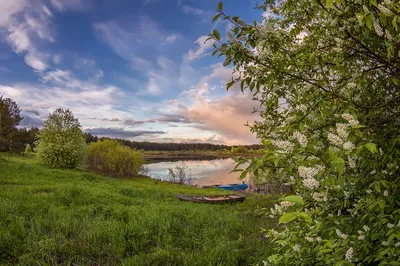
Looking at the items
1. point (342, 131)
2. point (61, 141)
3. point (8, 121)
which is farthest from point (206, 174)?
point (342, 131)

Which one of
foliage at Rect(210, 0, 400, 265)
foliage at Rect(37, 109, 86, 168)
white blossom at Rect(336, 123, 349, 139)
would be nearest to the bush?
foliage at Rect(37, 109, 86, 168)

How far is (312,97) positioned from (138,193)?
14.3m

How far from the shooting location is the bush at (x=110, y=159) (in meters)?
33.6

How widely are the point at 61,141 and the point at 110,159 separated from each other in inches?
235

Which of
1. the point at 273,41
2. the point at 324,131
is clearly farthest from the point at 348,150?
the point at 273,41

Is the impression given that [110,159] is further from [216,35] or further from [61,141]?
[216,35]

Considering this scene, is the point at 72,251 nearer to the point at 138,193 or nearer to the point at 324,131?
the point at 324,131

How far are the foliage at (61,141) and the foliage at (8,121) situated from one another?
1183 centimetres

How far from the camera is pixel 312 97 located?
9.94 feet

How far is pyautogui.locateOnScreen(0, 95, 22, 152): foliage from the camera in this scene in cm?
3860

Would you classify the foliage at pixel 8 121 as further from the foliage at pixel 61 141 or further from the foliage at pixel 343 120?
the foliage at pixel 343 120

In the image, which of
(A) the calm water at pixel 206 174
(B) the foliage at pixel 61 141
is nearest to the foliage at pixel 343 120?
(A) the calm water at pixel 206 174

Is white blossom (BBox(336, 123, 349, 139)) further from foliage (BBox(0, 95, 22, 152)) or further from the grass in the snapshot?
foliage (BBox(0, 95, 22, 152))

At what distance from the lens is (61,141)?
97.4 feet
